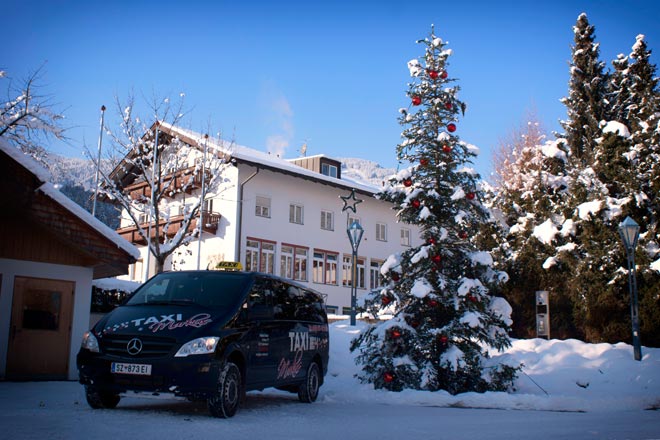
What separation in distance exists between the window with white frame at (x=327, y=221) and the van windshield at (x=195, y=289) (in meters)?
30.7

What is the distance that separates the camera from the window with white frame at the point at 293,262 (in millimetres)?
38344

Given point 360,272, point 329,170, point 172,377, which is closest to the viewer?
point 172,377

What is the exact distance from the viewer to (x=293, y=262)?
38844mm

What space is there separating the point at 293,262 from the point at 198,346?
1197 inches

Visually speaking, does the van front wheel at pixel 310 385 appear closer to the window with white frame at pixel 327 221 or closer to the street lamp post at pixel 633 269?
the street lamp post at pixel 633 269

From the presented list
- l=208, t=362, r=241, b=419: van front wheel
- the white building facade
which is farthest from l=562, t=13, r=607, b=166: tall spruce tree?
l=208, t=362, r=241, b=419: van front wheel

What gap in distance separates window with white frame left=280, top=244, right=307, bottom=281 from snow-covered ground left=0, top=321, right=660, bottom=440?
2087 cm

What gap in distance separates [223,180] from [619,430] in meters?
28.3

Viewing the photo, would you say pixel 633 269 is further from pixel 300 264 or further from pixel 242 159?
pixel 300 264

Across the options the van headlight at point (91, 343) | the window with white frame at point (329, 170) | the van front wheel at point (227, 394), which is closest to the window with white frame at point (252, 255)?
the window with white frame at point (329, 170)

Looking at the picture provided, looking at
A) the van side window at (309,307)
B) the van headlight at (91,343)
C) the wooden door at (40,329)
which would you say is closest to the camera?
the van headlight at (91,343)

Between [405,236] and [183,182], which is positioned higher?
[183,182]

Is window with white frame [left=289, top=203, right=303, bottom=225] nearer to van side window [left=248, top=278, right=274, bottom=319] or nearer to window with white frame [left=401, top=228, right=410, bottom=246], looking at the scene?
window with white frame [left=401, top=228, right=410, bottom=246]

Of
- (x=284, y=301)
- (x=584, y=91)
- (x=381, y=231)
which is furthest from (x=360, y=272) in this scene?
(x=284, y=301)
